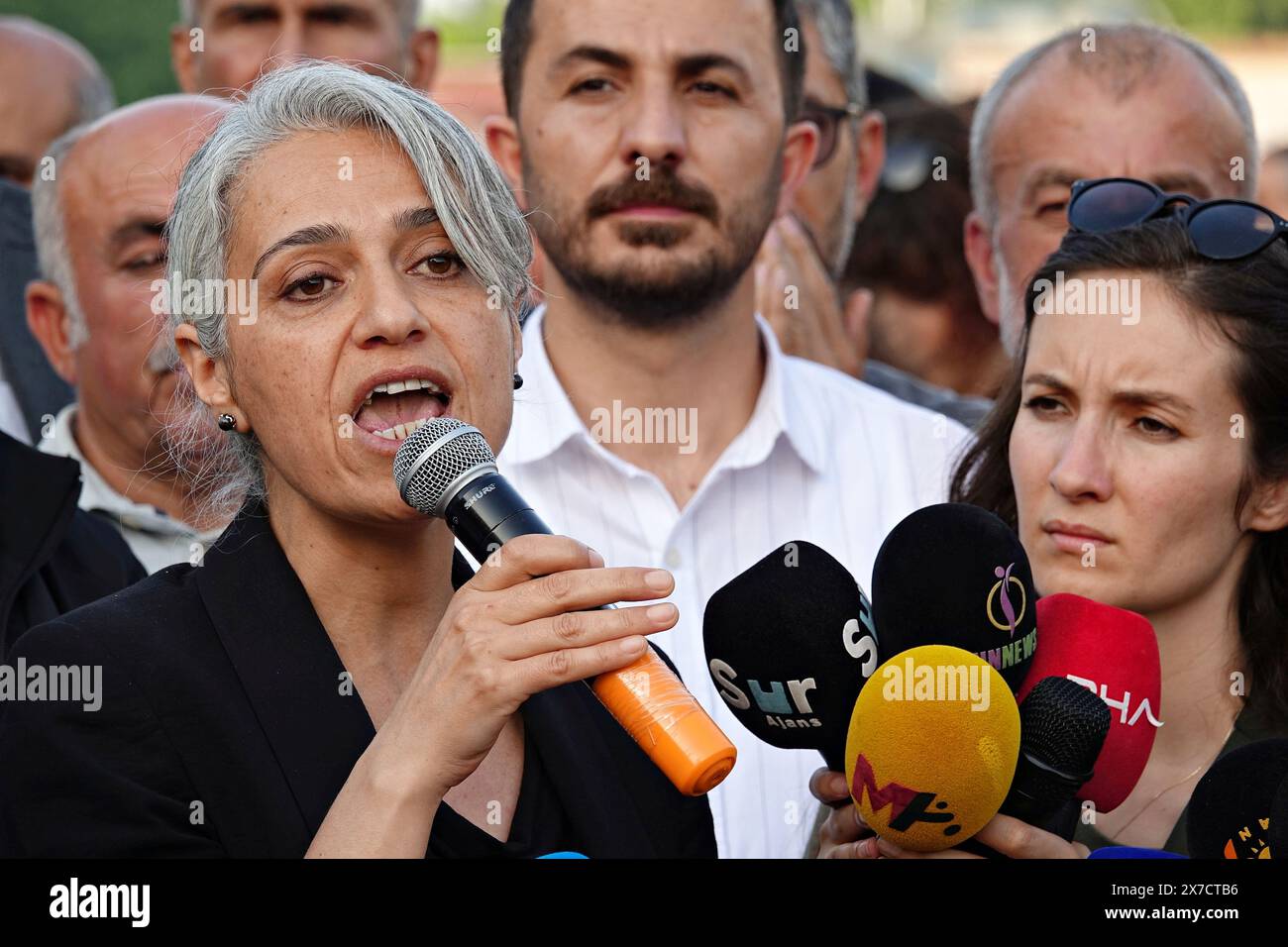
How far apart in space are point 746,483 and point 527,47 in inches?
45.9

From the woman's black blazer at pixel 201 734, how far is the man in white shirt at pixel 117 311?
146 cm

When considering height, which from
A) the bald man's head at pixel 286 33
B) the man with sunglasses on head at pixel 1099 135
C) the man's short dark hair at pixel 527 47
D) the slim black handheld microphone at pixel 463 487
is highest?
the bald man's head at pixel 286 33

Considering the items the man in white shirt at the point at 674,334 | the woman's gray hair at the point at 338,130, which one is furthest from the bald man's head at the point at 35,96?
the woman's gray hair at the point at 338,130

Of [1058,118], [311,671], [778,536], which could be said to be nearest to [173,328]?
[311,671]

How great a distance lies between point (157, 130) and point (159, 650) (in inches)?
85.9

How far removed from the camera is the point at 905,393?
16.6 ft

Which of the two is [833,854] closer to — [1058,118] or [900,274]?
[1058,118]

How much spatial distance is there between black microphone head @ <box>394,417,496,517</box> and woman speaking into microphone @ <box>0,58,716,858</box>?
0.09 meters

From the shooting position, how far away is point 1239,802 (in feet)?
7.23

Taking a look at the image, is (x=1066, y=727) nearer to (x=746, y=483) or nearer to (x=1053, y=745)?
(x=1053, y=745)

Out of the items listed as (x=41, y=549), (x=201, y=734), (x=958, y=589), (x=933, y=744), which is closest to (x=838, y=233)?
(x=41, y=549)

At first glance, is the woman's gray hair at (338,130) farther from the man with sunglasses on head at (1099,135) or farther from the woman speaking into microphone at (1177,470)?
the man with sunglasses on head at (1099,135)

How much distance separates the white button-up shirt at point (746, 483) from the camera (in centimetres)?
392

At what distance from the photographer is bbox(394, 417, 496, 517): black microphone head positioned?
2.28 metres
